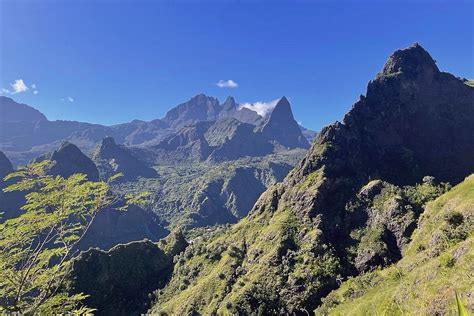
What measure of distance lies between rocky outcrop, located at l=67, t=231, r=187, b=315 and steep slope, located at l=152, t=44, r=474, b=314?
37.9 feet

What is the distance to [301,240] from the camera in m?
A: 121

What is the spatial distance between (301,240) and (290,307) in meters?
25.4

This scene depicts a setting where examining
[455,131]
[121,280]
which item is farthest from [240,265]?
[455,131]

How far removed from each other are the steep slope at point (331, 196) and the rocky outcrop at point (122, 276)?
1155cm

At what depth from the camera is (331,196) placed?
131875 millimetres

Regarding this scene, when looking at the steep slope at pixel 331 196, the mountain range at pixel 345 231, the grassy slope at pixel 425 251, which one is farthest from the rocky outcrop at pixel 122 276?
the grassy slope at pixel 425 251

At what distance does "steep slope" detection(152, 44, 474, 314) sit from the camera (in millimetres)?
107562

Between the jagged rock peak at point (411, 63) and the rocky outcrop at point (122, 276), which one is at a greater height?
the jagged rock peak at point (411, 63)

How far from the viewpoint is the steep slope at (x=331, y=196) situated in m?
108

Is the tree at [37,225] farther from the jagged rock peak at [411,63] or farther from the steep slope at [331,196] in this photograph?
the jagged rock peak at [411,63]

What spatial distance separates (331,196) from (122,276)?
89.7 m

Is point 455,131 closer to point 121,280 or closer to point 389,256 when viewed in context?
point 389,256

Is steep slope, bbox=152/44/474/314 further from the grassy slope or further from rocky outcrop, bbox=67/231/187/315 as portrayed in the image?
rocky outcrop, bbox=67/231/187/315

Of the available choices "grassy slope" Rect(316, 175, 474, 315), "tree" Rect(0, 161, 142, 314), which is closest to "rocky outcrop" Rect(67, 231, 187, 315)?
"grassy slope" Rect(316, 175, 474, 315)
